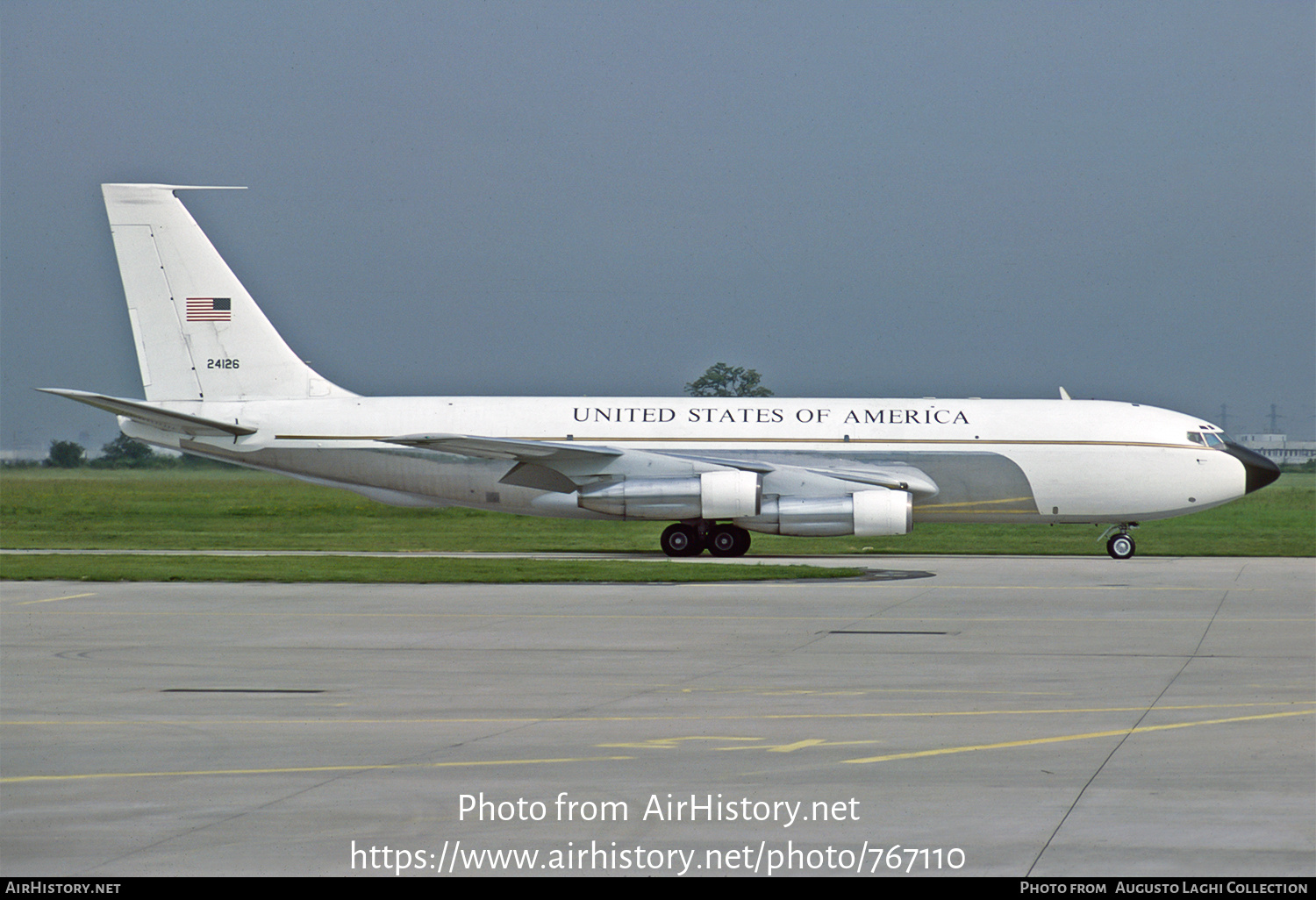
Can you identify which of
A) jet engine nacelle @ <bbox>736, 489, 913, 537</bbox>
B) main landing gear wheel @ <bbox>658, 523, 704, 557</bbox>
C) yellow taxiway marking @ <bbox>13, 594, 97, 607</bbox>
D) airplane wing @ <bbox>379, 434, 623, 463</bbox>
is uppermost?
airplane wing @ <bbox>379, 434, 623, 463</bbox>

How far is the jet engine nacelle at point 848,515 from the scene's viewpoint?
96.2 ft

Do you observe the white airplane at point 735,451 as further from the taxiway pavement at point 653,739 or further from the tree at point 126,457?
the tree at point 126,457

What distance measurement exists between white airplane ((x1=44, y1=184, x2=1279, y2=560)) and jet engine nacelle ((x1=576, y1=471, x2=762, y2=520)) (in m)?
0.31

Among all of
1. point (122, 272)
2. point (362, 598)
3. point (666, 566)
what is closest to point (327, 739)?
point (362, 598)

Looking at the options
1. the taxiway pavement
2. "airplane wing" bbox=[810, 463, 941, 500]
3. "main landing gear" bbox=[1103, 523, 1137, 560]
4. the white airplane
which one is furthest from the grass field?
the taxiway pavement

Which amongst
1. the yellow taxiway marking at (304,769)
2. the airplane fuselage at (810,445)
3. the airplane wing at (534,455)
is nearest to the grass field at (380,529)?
the airplane fuselage at (810,445)

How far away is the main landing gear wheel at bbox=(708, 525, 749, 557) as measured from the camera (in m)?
32.9

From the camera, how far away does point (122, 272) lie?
1369 inches

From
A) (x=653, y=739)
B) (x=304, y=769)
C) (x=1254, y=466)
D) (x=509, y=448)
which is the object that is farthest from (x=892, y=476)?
(x=304, y=769)

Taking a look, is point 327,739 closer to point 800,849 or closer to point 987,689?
point 800,849

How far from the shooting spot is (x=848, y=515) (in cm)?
2945

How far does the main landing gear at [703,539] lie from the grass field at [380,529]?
1.14 metres

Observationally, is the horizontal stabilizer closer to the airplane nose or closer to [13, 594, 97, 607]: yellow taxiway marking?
[13, 594, 97, 607]: yellow taxiway marking

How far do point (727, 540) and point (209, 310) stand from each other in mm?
13699
